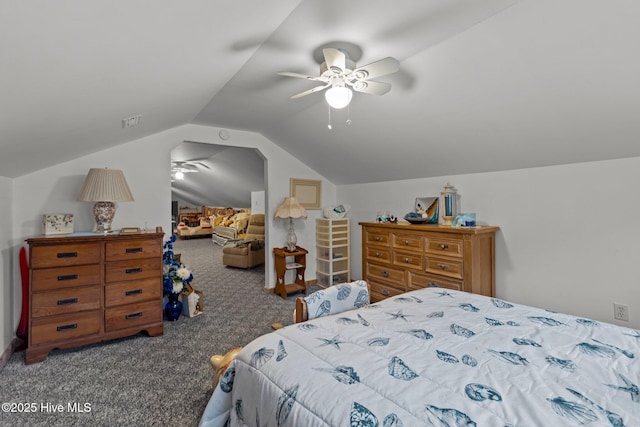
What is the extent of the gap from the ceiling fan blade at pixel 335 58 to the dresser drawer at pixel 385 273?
2253mm

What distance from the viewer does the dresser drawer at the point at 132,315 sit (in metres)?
2.62

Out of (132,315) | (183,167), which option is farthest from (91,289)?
(183,167)

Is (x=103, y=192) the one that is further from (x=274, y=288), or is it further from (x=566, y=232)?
(x=566, y=232)

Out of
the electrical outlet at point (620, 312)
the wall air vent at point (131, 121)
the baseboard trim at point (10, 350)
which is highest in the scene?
the wall air vent at point (131, 121)

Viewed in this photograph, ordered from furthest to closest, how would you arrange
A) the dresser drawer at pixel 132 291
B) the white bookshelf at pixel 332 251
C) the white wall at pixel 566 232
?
the white bookshelf at pixel 332 251, the dresser drawer at pixel 132 291, the white wall at pixel 566 232

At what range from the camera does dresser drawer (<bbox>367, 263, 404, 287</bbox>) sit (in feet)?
10.9

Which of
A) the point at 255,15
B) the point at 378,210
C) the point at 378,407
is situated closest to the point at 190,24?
the point at 255,15

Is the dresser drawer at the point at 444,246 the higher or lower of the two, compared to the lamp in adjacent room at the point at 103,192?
lower

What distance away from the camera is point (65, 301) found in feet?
8.00

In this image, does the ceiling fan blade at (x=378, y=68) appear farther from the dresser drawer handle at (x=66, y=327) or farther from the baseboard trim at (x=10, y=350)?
the baseboard trim at (x=10, y=350)

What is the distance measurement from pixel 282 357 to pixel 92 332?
7.41 ft

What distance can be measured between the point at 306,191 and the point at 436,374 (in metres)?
3.64

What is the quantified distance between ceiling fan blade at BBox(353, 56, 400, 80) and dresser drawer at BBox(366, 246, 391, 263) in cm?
207

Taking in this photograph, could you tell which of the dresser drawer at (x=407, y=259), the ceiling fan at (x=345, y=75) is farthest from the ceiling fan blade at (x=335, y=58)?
the dresser drawer at (x=407, y=259)
